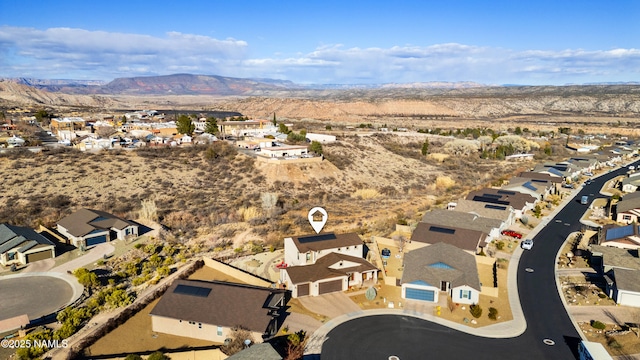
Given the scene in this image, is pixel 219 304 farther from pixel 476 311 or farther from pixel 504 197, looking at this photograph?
pixel 504 197

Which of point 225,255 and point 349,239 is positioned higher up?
point 349,239

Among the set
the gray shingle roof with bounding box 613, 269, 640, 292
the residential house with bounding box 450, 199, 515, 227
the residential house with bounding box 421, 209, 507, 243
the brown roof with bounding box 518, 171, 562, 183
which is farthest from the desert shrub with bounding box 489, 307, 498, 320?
the brown roof with bounding box 518, 171, 562, 183

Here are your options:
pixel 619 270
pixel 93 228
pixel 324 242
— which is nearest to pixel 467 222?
pixel 619 270

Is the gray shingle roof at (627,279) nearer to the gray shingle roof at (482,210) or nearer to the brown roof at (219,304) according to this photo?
the gray shingle roof at (482,210)

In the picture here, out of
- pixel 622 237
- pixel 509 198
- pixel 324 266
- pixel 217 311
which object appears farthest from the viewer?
pixel 509 198

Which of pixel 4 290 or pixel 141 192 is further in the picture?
pixel 141 192

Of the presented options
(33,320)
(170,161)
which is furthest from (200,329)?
(170,161)

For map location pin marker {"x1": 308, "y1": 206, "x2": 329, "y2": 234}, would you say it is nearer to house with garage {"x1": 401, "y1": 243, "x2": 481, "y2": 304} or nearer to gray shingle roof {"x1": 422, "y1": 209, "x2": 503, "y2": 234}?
house with garage {"x1": 401, "y1": 243, "x2": 481, "y2": 304}

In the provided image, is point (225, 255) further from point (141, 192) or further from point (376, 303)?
point (141, 192)
